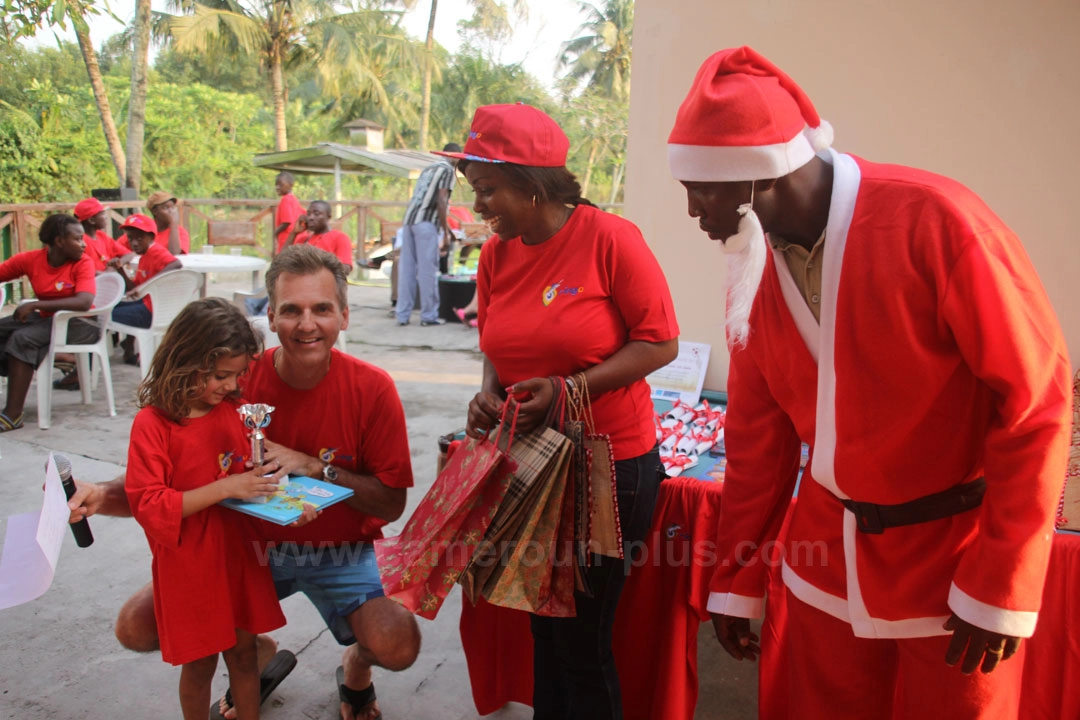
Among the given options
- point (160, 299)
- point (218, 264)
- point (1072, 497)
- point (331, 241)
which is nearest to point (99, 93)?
point (331, 241)

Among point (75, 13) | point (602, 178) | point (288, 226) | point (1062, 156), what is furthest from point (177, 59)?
point (1062, 156)

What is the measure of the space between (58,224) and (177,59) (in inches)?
1397

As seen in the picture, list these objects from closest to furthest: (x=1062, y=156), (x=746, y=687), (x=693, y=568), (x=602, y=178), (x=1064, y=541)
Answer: (x=1064, y=541) < (x=693, y=568) < (x=746, y=687) < (x=1062, y=156) < (x=602, y=178)

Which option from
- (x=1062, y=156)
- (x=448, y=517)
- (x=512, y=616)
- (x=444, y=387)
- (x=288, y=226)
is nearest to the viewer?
(x=448, y=517)

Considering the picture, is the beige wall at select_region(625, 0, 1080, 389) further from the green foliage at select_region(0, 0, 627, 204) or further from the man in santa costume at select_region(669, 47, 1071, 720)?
the green foliage at select_region(0, 0, 627, 204)

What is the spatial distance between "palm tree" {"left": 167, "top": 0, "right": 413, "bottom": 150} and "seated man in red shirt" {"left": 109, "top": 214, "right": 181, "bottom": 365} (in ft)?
61.6

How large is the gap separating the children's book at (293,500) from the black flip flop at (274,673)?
0.96 metres

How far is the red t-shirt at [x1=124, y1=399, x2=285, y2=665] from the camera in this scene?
2047 millimetres

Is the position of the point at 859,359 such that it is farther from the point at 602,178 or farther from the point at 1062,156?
the point at 602,178

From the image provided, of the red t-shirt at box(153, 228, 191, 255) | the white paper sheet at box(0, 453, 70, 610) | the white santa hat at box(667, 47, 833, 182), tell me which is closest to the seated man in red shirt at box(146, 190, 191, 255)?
the red t-shirt at box(153, 228, 191, 255)

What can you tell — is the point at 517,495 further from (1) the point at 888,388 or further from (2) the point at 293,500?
(1) the point at 888,388

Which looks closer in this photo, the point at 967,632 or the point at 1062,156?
the point at 967,632

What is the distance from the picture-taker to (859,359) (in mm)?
1445

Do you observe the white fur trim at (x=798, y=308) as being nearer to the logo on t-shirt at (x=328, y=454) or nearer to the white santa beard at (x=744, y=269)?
the white santa beard at (x=744, y=269)
